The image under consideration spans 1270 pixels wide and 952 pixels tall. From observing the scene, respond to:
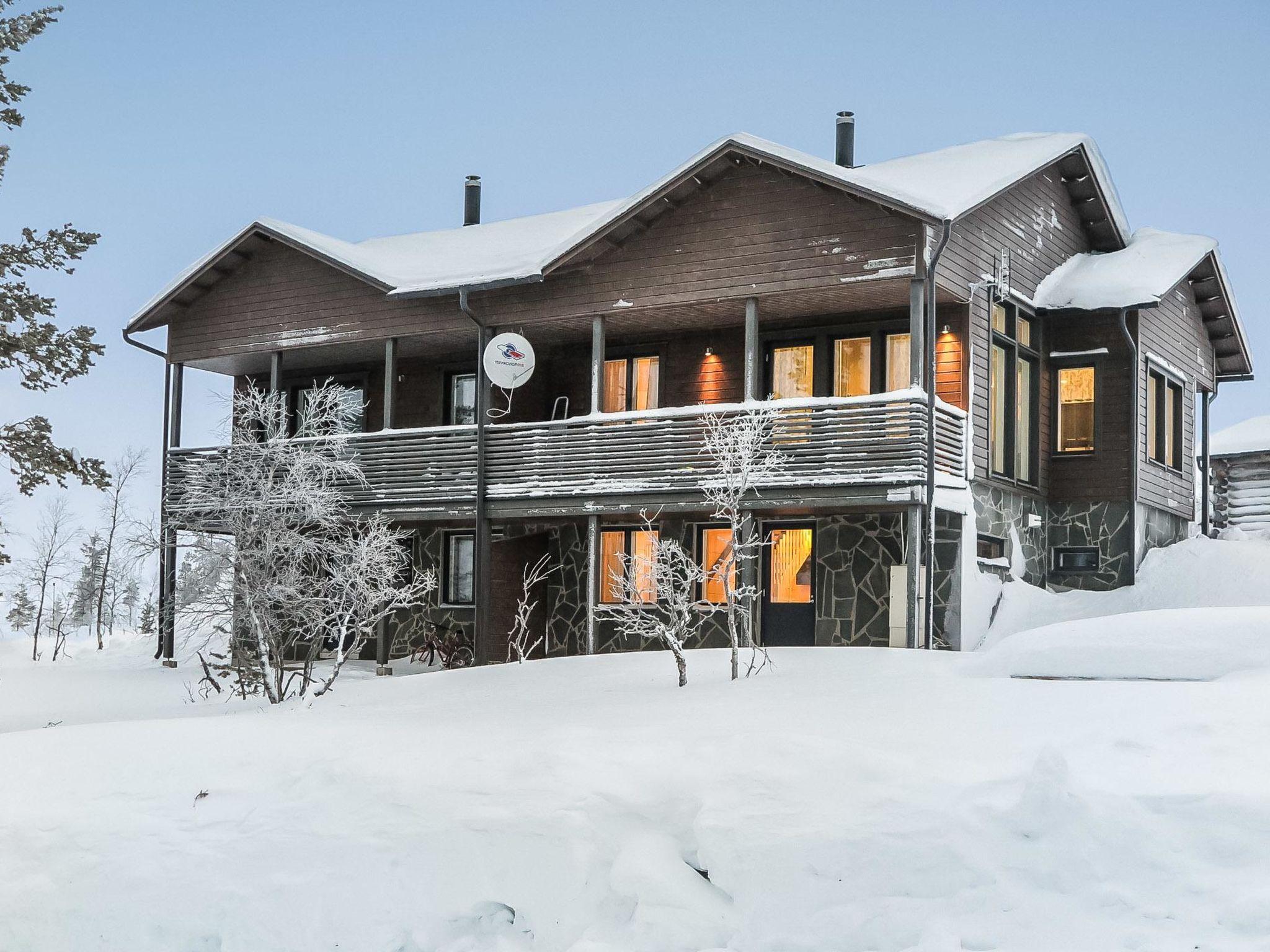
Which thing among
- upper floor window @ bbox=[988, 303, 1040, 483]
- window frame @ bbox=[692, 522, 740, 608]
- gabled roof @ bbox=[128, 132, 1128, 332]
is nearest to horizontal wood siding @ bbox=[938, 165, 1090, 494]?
upper floor window @ bbox=[988, 303, 1040, 483]

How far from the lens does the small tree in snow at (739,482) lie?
13188 millimetres

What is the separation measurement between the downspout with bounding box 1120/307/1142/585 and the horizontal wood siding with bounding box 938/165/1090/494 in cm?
110

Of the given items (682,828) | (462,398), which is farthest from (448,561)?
(682,828)

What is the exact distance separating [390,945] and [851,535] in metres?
10.5

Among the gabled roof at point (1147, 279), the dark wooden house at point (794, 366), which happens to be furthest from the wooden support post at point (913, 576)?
the gabled roof at point (1147, 279)

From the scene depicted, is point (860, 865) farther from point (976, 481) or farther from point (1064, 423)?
point (1064, 423)

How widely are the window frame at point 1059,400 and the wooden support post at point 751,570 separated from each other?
4444 millimetres

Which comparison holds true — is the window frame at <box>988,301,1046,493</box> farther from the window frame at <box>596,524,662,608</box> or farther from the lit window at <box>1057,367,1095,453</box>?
the window frame at <box>596,524,662,608</box>

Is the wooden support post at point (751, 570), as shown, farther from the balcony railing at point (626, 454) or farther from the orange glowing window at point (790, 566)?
the balcony railing at point (626, 454)

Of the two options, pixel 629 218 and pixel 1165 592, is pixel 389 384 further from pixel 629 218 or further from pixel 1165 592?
pixel 1165 592

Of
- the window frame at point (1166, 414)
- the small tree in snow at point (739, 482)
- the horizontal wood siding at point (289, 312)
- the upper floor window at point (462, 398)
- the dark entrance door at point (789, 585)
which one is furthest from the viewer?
the upper floor window at point (462, 398)

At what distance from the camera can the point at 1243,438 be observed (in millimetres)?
27500

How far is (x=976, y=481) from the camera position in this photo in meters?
16.9

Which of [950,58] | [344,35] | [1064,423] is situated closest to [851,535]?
[1064,423]
